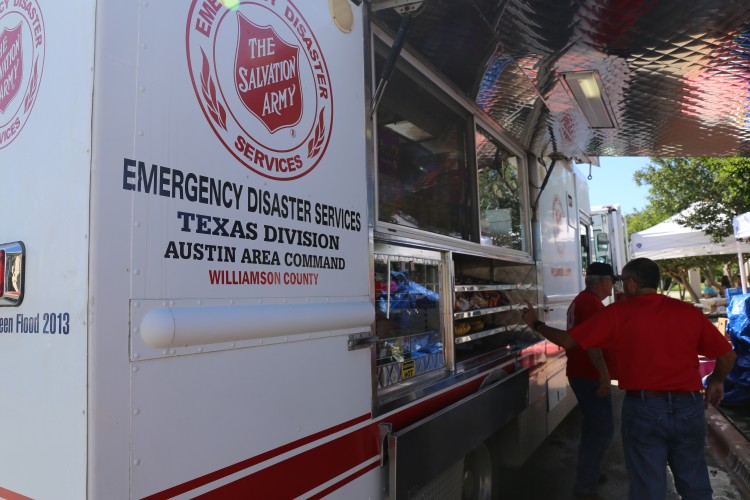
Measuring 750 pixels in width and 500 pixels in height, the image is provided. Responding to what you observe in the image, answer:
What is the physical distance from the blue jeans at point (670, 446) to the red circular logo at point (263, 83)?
7.54 feet

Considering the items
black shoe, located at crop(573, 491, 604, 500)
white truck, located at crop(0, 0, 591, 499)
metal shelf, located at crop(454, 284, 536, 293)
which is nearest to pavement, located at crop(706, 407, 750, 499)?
black shoe, located at crop(573, 491, 604, 500)

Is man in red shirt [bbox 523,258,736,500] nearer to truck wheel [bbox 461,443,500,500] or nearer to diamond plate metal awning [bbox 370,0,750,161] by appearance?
truck wheel [bbox 461,443,500,500]

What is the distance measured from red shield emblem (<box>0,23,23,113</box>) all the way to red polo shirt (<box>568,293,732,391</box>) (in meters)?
2.95

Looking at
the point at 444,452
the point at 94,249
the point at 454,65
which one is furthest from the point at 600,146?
the point at 94,249

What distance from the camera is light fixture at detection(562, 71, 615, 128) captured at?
325 centimetres

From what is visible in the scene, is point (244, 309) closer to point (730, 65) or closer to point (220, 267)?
point (220, 267)

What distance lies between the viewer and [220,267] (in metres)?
1.55

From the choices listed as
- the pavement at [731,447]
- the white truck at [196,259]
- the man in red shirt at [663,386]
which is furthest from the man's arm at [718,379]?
the white truck at [196,259]

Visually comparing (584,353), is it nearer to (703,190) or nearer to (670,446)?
(670,446)

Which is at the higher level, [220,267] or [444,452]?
[220,267]

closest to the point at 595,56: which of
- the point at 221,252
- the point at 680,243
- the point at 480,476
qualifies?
the point at 221,252

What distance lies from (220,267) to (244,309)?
0.49 feet

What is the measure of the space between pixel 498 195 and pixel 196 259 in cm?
337

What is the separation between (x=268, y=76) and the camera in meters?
1.77
